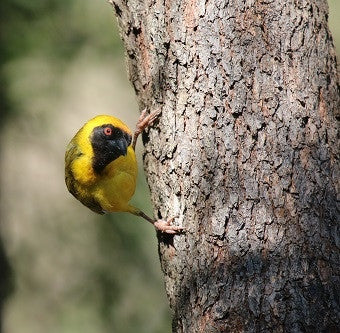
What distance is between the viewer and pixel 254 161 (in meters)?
3.65

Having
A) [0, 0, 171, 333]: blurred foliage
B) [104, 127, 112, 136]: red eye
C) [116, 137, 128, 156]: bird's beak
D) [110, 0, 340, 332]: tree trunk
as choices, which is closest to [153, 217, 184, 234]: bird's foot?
[110, 0, 340, 332]: tree trunk

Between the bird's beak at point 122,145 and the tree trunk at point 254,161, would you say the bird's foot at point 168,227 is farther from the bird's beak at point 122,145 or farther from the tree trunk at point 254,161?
the bird's beak at point 122,145

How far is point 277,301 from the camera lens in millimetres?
3557

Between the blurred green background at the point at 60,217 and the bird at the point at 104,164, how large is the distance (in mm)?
2311

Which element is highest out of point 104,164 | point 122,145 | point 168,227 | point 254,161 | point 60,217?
point 254,161

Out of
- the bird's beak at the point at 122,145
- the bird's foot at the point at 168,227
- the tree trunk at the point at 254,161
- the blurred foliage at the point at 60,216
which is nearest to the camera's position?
the tree trunk at the point at 254,161

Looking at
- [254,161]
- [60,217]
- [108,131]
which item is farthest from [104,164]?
[60,217]

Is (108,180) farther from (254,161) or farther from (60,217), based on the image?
(60,217)

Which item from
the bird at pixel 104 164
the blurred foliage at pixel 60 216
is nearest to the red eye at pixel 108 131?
the bird at pixel 104 164

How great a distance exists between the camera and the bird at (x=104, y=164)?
4.88 m

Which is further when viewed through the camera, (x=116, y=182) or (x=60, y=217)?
(x=60, y=217)

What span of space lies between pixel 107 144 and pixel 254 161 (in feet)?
5.14

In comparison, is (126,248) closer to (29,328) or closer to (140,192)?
(140,192)

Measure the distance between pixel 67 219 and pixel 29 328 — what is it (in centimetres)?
253
